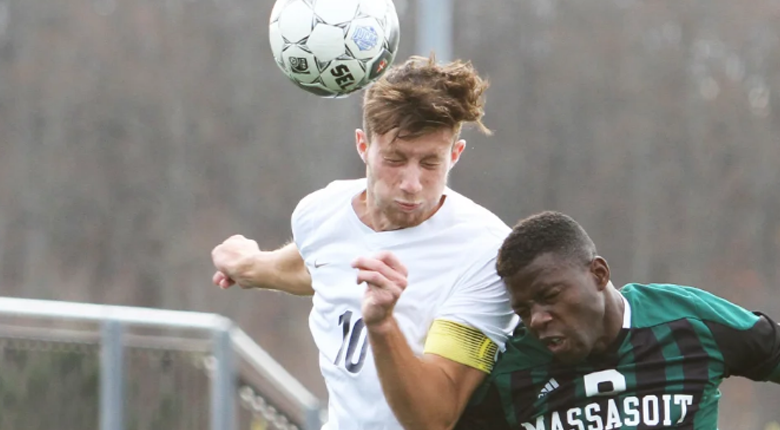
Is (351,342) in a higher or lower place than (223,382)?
higher

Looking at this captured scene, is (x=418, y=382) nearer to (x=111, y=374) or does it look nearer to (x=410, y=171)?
(x=410, y=171)

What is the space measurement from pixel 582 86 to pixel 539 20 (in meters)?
1.49

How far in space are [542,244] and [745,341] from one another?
0.68 m

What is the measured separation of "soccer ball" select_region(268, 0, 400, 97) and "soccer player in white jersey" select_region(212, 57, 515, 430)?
1.50 ft

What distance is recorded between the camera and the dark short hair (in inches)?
142

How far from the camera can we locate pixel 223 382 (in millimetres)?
7738

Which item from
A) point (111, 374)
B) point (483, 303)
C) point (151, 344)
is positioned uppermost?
point (483, 303)

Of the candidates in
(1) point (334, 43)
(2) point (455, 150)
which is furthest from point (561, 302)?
(1) point (334, 43)

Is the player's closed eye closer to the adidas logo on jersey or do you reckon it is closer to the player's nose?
the player's nose

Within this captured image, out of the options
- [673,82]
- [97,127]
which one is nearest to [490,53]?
[673,82]

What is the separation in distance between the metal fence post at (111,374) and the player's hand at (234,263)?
274cm

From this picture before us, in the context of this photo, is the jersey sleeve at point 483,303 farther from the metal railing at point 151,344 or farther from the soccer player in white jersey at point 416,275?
the metal railing at point 151,344

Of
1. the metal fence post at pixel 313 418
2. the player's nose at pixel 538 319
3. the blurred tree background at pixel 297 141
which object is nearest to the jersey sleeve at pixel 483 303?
the player's nose at pixel 538 319

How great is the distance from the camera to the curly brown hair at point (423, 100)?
149 inches
